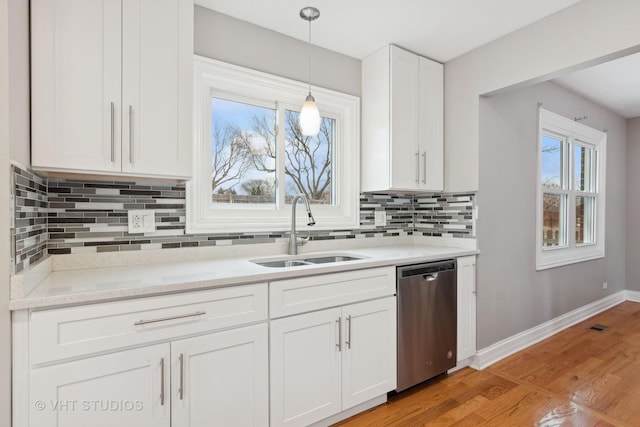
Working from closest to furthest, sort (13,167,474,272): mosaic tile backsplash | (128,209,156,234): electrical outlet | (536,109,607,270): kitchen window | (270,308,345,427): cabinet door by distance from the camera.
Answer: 1. (13,167,474,272): mosaic tile backsplash
2. (270,308,345,427): cabinet door
3. (128,209,156,234): electrical outlet
4. (536,109,607,270): kitchen window

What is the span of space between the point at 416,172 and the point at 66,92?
7.07 feet

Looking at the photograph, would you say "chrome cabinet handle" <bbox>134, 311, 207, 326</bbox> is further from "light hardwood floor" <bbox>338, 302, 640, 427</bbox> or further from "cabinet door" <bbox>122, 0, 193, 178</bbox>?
"light hardwood floor" <bbox>338, 302, 640, 427</bbox>

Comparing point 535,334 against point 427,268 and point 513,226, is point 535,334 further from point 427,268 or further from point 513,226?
point 427,268

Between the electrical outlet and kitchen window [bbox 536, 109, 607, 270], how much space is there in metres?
3.13

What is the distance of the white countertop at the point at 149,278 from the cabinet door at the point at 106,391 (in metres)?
0.24

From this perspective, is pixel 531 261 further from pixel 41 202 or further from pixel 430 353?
pixel 41 202

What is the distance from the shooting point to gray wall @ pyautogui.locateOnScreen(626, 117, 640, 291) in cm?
438

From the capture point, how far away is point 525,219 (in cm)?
288

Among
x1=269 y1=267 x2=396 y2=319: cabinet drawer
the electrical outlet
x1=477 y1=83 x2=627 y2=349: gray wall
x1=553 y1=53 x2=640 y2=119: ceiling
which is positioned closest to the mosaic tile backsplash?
the electrical outlet

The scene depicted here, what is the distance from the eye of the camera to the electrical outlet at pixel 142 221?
5.80ft

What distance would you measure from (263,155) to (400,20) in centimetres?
125

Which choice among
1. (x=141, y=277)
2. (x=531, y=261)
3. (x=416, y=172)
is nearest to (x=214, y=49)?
(x=141, y=277)

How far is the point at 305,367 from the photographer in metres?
1.70

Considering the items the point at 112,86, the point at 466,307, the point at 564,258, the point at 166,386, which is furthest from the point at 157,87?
the point at 564,258
